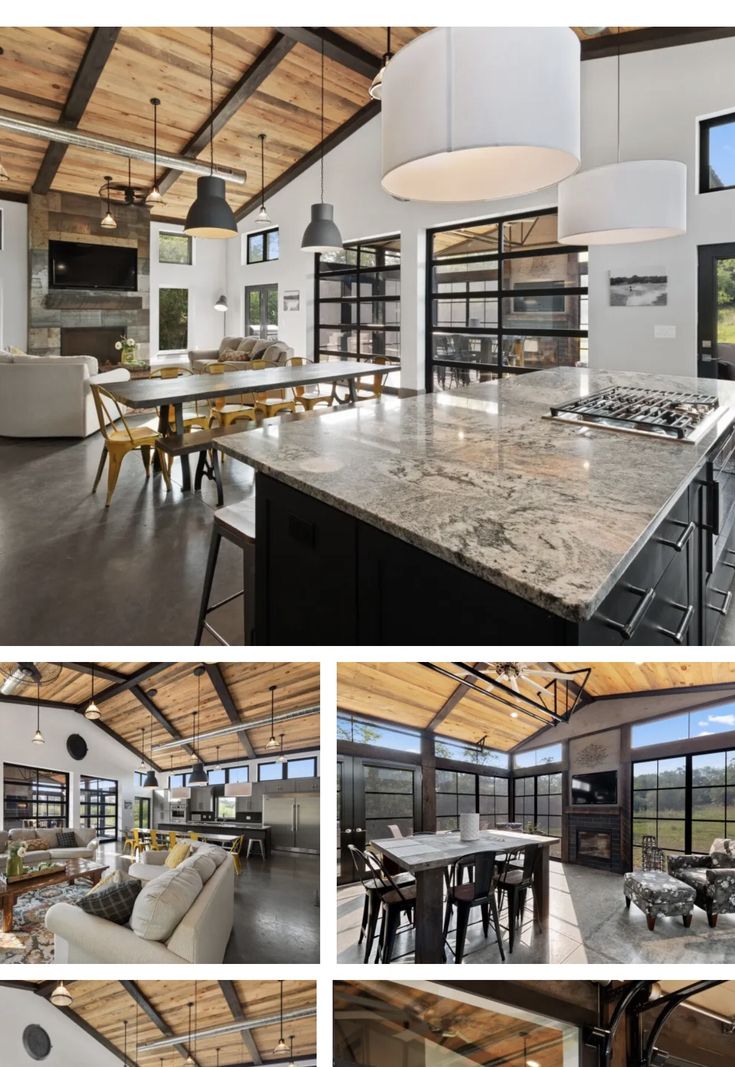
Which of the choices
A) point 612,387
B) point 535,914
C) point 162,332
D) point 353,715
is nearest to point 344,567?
point 353,715

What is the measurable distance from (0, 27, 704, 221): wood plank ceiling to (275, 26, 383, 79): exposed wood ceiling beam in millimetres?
29

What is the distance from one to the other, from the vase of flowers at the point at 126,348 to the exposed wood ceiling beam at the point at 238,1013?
10774 millimetres

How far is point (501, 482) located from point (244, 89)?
6.51 m

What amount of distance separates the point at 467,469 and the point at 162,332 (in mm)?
11441

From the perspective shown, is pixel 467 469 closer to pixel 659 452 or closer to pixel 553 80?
pixel 659 452

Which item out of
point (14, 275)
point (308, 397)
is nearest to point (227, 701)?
point (308, 397)

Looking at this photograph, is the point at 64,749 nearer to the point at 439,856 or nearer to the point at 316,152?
the point at 439,856

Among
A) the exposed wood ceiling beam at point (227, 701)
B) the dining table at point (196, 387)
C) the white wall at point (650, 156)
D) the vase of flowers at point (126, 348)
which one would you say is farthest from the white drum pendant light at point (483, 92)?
the vase of flowers at point (126, 348)

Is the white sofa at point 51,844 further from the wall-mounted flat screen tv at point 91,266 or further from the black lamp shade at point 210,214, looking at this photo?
the wall-mounted flat screen tv at point 91,266

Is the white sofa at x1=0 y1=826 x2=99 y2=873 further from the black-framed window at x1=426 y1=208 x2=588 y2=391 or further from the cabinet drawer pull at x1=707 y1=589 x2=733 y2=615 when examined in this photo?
the black-framed window at x1=426 y1=208 x2=588 y2=391

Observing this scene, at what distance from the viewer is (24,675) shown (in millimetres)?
1618

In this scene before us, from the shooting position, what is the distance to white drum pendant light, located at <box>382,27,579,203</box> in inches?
56.5

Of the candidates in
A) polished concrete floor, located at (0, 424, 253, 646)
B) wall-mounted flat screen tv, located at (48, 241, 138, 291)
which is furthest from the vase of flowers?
polished concrete floor, located at (0, 424, 253, 646)

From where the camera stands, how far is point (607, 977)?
4.86 ft
